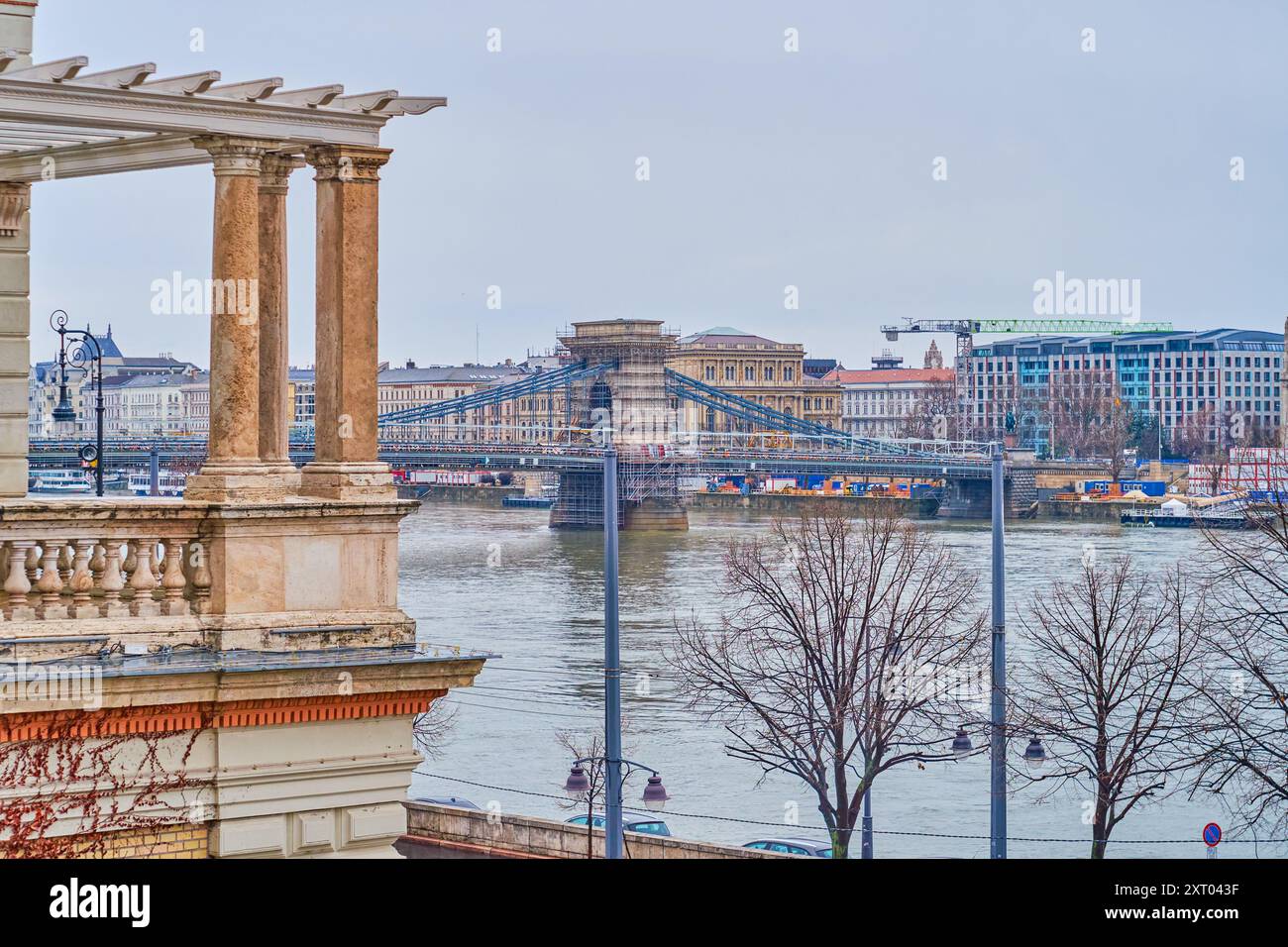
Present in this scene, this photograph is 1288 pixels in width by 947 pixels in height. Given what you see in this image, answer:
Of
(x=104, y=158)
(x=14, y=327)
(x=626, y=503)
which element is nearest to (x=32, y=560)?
(x=104, y=158)

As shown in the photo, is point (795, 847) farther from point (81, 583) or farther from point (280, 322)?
point (81, 583)

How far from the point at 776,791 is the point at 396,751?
16198mm

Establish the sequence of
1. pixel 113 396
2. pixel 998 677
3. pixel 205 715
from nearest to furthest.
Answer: pixel 205 715 → pixel 998 677 → pixel 113 396

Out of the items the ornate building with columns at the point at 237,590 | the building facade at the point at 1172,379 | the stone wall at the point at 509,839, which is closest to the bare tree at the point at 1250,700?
the stone wall at the point at 509,839

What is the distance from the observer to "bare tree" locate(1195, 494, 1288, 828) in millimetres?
15648

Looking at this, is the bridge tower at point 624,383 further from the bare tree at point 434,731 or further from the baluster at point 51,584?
the baluster at point 51,584

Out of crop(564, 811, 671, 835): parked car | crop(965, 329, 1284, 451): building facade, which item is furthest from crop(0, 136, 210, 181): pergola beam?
crop(965, 329, 1284, 451): building facade

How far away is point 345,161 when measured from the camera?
24.1 ft

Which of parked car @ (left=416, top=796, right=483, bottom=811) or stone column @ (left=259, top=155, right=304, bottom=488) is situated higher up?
stone column @ (left=259, top=155, right=304, bottom=488)

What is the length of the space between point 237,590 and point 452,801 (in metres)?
14.1

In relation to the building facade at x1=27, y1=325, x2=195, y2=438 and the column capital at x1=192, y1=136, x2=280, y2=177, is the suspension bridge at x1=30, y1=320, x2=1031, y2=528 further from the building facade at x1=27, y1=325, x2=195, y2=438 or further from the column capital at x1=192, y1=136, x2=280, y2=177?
the column capital at x1=192, y1=136, x2=280, y2=177

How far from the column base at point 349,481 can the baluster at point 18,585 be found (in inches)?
40.1

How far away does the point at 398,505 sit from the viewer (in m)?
7.45
